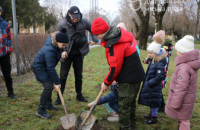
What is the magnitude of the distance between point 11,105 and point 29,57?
3328 mm

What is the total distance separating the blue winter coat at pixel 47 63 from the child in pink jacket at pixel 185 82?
1811 mm

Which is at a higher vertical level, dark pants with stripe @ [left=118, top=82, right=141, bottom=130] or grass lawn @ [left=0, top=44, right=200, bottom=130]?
dark pants with stripe @ [left=118, top=82, right=141, bottom=130]

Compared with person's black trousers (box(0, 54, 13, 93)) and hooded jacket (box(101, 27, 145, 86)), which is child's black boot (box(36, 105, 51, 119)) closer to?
person's black trousers (box(0, 54, 13, 93))

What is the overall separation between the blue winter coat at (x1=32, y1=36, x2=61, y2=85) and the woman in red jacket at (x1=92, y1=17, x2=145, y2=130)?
2.99 ft

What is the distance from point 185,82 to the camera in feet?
7.57

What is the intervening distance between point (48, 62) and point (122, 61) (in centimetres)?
126

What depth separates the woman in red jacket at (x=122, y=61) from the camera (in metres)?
2.31

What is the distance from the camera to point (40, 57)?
308 centimetres

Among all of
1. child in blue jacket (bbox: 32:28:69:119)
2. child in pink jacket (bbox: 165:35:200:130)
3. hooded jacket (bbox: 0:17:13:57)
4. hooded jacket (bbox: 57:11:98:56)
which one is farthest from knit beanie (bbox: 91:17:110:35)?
hooded jacket (bbox: 0:17:13:57)

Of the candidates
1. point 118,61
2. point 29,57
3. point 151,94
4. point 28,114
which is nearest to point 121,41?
point 118,61

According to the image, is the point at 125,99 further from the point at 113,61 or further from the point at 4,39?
the point at 4,39

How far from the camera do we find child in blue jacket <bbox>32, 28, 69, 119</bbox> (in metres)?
2.94

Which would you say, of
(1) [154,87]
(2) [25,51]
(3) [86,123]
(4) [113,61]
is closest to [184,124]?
(1) [154,87]

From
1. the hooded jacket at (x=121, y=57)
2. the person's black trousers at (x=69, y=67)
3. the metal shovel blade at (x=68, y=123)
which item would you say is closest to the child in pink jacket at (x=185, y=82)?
the hooded jacket at (x=121, y=57)
